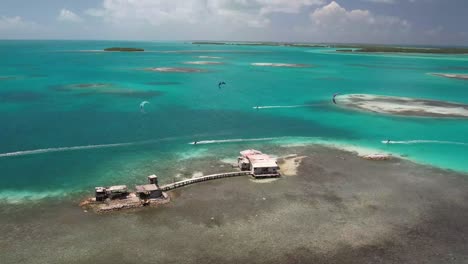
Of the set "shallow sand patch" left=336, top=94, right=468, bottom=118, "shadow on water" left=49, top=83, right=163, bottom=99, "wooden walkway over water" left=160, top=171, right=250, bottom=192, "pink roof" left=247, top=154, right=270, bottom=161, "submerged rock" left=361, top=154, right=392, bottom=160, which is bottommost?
"wooden walkway over water" left=160, top=171, right=250, bottom=192

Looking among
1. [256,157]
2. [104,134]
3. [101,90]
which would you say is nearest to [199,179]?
[256,157]

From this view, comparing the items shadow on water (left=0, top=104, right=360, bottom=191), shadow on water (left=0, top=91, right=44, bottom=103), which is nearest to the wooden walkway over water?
shadow on water (left=0, top=104, right=360, bottom=191)

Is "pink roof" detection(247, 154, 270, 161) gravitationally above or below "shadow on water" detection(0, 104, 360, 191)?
above

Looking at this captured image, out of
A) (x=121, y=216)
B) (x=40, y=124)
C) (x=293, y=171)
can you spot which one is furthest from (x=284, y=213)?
(x=40, y=124)

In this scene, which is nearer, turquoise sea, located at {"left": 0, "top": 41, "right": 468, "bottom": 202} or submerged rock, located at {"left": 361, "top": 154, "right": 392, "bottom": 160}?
turquoise sea, located at {"left": 0, "top": 41, "right": 468, "bottom": 202}

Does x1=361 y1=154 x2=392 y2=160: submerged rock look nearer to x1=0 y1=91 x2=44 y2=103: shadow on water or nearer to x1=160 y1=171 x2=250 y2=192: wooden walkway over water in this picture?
x1=160 y1=171 x2=250 y2=192: wooden walkway over water

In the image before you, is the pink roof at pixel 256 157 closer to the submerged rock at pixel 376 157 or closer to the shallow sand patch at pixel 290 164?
the shallow sand patch at pixel 290 164

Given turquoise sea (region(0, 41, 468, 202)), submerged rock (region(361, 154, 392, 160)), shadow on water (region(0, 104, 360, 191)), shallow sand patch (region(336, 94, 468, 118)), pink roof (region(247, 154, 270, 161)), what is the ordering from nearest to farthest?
shadow on water (region(0, 104, 360, 191)) → pink roof (region(247, 154, 270, 161)) → turquoise sea (region(0, 41, 468, 202)) → submerged rock (region(361, 154, 392, 160)) → shallow sand patch (region(336, 94, 468, 118))

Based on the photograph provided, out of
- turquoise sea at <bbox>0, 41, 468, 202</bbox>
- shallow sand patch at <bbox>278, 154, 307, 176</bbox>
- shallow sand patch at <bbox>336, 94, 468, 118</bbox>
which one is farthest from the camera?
shallow sand patch at <bbox>336, 94, 468, 118</bbox>

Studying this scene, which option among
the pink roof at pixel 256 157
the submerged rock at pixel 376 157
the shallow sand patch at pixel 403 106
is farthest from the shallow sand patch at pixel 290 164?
the shallow sand patch at pixel 403 106
